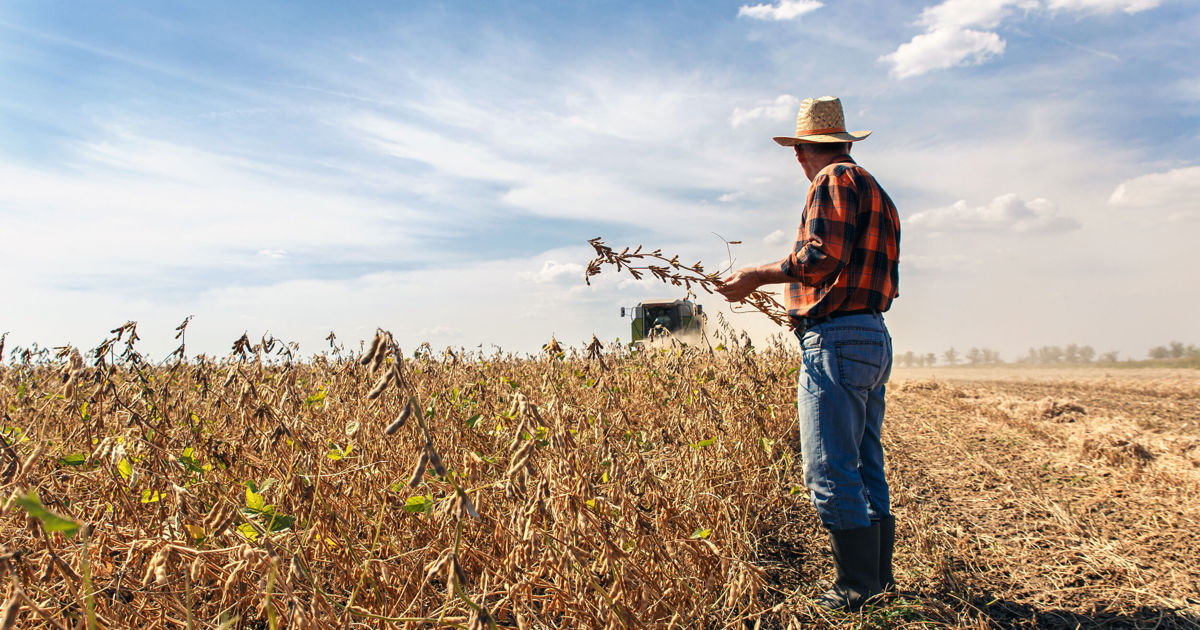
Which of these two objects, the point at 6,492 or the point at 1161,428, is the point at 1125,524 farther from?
the point at 6,492

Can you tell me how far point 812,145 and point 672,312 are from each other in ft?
50.4

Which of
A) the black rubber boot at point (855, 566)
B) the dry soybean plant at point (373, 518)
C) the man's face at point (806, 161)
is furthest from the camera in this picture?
the man's face at point (806, 161)

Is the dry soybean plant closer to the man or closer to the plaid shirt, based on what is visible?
the man

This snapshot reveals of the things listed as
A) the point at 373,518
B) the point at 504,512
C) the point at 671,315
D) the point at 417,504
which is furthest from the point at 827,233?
the point at 671,315

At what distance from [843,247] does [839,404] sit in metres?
0.58

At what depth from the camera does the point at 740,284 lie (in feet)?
9.01

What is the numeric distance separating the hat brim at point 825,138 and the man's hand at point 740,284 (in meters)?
0.58

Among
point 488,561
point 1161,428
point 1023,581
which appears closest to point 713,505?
point 488,561

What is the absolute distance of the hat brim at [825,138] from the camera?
2.69 metres

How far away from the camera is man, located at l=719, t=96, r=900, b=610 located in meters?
2.49

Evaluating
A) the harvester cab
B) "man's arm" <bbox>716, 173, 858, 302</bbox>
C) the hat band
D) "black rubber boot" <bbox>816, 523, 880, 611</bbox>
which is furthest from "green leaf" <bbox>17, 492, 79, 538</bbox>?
the harvester cab

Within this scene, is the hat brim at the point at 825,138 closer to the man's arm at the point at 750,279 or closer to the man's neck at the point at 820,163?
the man's neck at the point at 820,163

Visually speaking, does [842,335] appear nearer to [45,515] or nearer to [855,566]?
[855,566]

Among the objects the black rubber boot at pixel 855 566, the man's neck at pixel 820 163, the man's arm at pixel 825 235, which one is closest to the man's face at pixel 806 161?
the man's neck at pixel 820 163
